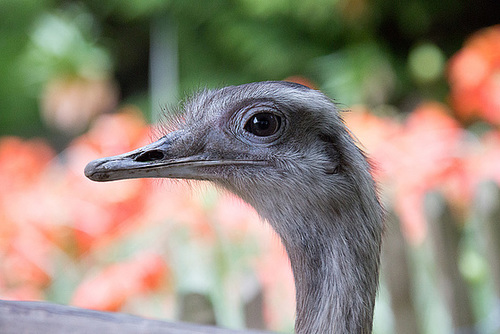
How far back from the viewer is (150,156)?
2.75 ft

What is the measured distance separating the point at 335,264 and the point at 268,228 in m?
0.90

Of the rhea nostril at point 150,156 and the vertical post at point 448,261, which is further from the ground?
the vertical post at point 448,261

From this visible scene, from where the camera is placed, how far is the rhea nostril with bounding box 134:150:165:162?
83 centimetres

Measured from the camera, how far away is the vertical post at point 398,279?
1.43 m

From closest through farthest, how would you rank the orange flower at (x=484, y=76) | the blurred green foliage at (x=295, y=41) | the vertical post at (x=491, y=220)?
the vertical post at (x=491, y=220) < the orange flower at (x=484, y=76) < the blurred green foliage at (x=295, y=41)

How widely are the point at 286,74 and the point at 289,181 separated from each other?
8.88 ft

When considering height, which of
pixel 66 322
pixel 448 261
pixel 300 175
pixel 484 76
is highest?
pixel 484 76

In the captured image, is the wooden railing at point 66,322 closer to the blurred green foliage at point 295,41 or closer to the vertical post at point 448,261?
the vertical post at point 448,261

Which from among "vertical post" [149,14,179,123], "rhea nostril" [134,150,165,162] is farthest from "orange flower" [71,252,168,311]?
"vertical post" [149,14,179,123]

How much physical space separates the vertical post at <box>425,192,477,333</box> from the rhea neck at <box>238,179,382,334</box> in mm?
734

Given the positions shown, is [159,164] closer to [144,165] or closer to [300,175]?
[144,165]

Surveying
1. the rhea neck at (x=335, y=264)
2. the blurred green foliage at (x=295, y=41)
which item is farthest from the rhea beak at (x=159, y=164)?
the blurred green foliage at (x=295, y=41)

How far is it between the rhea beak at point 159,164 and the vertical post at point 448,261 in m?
0.78

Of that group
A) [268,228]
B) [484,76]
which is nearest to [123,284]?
[268,228]
